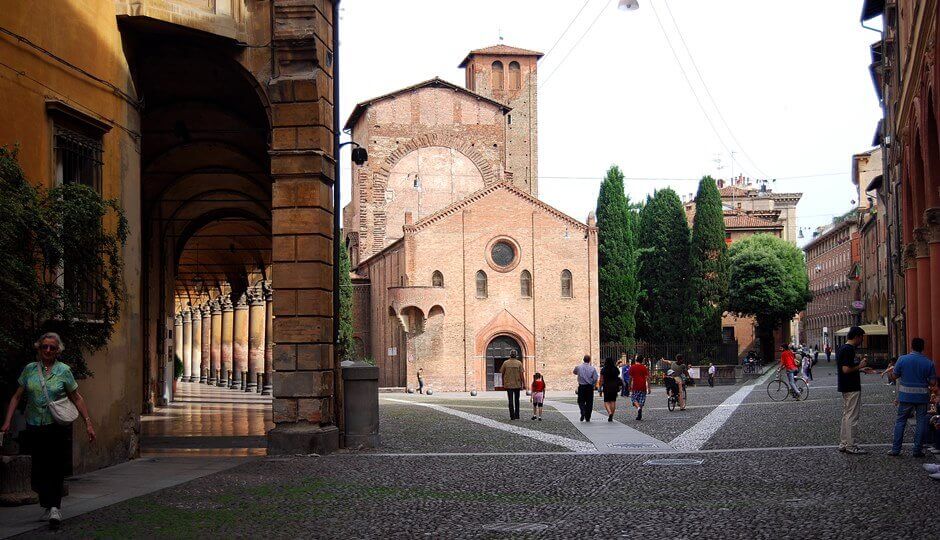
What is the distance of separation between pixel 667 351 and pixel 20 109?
5032 centimetres

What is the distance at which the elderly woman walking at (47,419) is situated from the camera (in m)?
7.94

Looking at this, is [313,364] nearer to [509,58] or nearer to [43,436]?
[43,436]

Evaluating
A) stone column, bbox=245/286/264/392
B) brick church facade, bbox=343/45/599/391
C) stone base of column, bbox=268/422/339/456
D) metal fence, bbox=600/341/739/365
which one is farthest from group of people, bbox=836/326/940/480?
metal fence, bbox=600/341/739/365

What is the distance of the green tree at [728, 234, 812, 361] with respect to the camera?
72.7 metres

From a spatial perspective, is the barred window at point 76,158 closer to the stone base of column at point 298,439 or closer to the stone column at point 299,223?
the stone column at point 299,223

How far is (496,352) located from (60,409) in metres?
44.7

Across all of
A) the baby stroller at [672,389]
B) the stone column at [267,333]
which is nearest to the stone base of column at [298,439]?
the baby stroller at [672,389]

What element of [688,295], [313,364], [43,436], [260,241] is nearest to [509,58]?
[688,295]

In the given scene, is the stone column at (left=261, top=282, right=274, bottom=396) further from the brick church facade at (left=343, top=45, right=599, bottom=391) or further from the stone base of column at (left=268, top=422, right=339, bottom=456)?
the stone base of column at (left=268, top=422, right=339, bottom=456)

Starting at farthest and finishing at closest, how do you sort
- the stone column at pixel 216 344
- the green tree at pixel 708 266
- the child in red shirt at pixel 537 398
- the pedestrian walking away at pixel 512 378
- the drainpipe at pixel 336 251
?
the green tree at pixel 708 266 → the stone column at pixel 216 344 → the pedestrian walking away at pixel 512 378 → the child in red shirt at pixel 537 398 → the drainpipe at pixel 336 251

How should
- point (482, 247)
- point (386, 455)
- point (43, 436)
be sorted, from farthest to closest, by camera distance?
point (482, 247)
point (386, 455)
point (43, 436)

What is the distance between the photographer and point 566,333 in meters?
53.1

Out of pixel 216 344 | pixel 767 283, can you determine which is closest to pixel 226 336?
pixel 216 344

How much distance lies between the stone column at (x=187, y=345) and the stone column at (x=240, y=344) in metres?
5.72
